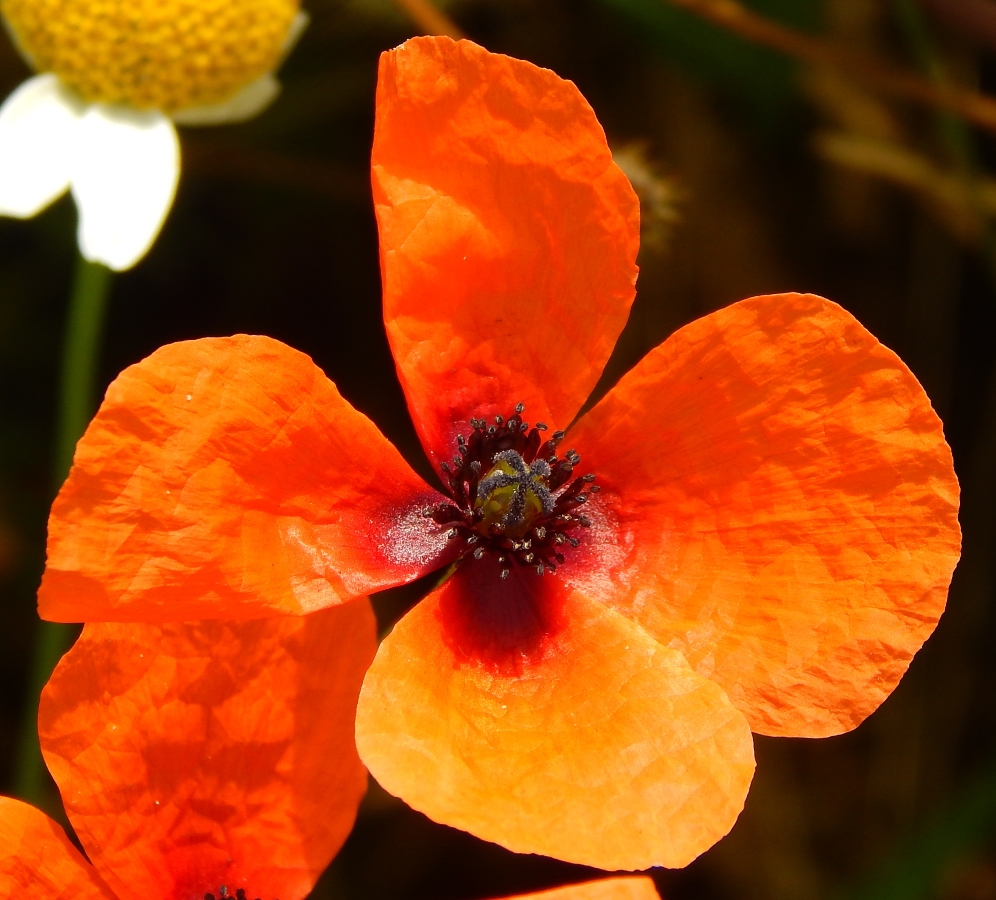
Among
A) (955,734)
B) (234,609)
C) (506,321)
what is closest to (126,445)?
(234,609)

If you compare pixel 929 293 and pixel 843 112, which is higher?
pixel 843 112

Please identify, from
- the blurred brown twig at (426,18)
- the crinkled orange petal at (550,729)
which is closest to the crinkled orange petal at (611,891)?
the crinkled orange petal at (550,729)

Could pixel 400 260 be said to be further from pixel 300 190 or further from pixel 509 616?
pixel 300 190

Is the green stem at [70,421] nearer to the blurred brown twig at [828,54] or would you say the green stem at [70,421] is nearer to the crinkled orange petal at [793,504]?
the crinkled orange petal at [793,504]

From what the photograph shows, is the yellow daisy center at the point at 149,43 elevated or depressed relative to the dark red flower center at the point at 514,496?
elevated

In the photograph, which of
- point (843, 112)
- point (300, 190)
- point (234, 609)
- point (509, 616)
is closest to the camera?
point (234, 609)
